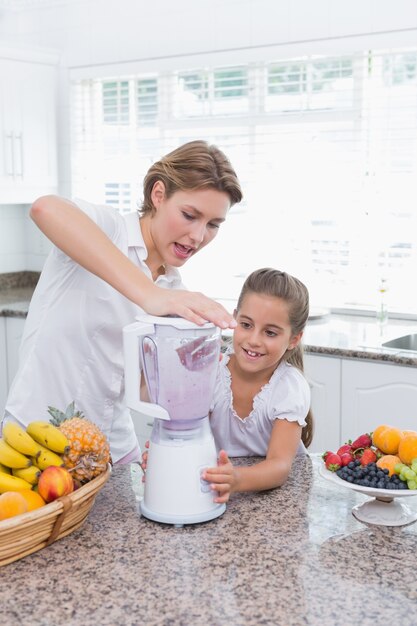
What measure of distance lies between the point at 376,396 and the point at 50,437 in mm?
1712

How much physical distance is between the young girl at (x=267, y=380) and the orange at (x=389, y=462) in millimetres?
221

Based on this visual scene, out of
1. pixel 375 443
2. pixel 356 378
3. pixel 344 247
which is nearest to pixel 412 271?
pixel 344 247

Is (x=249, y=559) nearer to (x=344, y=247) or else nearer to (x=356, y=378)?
(x=356, y=378)

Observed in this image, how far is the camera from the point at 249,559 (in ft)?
4.07

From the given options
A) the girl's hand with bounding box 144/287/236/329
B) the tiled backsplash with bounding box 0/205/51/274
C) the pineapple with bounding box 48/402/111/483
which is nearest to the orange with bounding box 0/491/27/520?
the pineapple with bounding box 48/402/111/483

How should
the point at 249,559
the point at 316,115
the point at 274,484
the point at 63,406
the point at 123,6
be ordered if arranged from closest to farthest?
1. the point at 249,559
2. the point at 274,484
3. the point at 63,406
4. the point at 316,115
5. the point at 123,6

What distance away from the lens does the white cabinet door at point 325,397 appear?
288cm

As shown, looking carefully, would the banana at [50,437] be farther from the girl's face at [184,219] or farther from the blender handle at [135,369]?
the girl's face at [184,219]

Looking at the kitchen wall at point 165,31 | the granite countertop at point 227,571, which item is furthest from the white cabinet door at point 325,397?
the granite countertop at point 227,571

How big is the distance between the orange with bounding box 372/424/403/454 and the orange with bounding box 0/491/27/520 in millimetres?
603

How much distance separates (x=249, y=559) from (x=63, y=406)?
780 millimetres

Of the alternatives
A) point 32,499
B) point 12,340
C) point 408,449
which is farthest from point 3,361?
point 408,449

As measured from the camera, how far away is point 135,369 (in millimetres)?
1347

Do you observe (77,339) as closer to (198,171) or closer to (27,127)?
(198,171)
